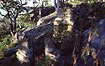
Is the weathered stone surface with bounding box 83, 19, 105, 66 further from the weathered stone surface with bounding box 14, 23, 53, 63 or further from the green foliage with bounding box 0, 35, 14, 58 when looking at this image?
the green foliage with bounding box 0, 35, 14, 58

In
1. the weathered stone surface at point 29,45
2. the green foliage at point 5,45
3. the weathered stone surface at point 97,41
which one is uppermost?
the weathered stone surface at point 97,41

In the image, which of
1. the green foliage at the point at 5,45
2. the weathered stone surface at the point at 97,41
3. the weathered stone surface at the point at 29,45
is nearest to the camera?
the weathered stone surface at the point at 97,41

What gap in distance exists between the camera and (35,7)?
4284 centimetres

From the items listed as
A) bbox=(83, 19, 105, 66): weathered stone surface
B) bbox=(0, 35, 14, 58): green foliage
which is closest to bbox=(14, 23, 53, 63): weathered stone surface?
bbox=(0, 35, 14, 58): green foliage

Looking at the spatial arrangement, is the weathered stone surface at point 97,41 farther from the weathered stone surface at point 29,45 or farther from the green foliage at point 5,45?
the green foliage at point 5,45

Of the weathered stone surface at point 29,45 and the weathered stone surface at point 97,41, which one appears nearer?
the weathered stone surface at point 97,41

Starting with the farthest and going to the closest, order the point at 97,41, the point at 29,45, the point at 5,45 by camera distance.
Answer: the point at 5,45 < the point at 29,45 < the point at 97,41

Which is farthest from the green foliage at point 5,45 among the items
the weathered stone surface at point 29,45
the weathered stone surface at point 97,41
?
the weathered stone surface at point 97,41

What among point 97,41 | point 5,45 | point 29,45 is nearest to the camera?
point 97,41

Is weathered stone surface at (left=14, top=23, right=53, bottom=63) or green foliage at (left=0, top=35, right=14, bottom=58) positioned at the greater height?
weathered stone surface at (left=14, top=23, right=53, bottom=63)

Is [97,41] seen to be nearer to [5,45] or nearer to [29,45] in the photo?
[29,45]

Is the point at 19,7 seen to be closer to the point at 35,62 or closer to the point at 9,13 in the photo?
the point at 9,13

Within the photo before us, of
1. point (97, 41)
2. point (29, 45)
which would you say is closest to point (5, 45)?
point (29, 45)

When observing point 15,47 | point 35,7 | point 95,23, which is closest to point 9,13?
point 35,7
